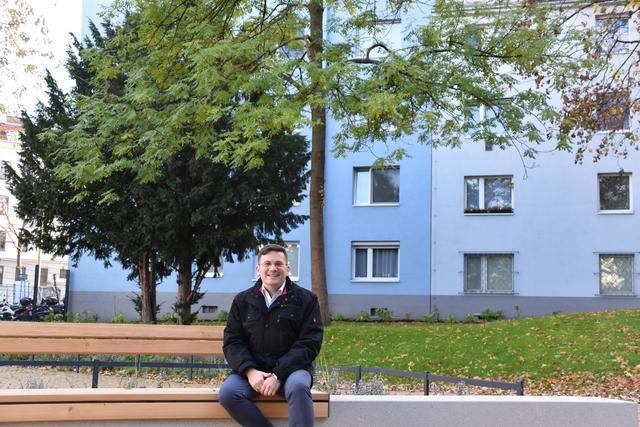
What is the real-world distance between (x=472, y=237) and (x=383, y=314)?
440 cm

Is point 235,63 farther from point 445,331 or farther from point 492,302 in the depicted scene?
point 492,302

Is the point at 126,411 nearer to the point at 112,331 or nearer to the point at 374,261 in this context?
the point at 112,331

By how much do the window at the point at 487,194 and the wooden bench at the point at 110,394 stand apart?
75.7 ft

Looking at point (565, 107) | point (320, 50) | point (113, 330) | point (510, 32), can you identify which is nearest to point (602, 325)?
point (565, 107)

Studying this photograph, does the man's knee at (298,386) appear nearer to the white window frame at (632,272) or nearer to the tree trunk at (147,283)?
the tree trunk at (147,283)

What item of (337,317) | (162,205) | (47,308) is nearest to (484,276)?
(337,317)

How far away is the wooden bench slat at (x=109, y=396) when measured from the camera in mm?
4496

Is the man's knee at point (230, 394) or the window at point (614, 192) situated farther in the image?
the window at point (614, 192)

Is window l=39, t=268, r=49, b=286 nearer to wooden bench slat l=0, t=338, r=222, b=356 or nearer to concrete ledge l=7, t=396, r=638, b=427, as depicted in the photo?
wooden bench slat l=0, t=338, r=222, b=356

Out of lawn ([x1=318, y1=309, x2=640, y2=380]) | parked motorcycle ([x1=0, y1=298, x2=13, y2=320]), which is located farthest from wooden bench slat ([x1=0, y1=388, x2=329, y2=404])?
parked motorcycle ([x1=0, y1=298, x2=13, y2=320])

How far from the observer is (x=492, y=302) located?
27203 mm

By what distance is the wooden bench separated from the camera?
4.51 meters

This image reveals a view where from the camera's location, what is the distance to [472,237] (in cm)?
2769

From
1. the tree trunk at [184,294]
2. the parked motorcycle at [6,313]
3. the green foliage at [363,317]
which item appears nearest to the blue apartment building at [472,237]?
the green foliage at [363,317]
